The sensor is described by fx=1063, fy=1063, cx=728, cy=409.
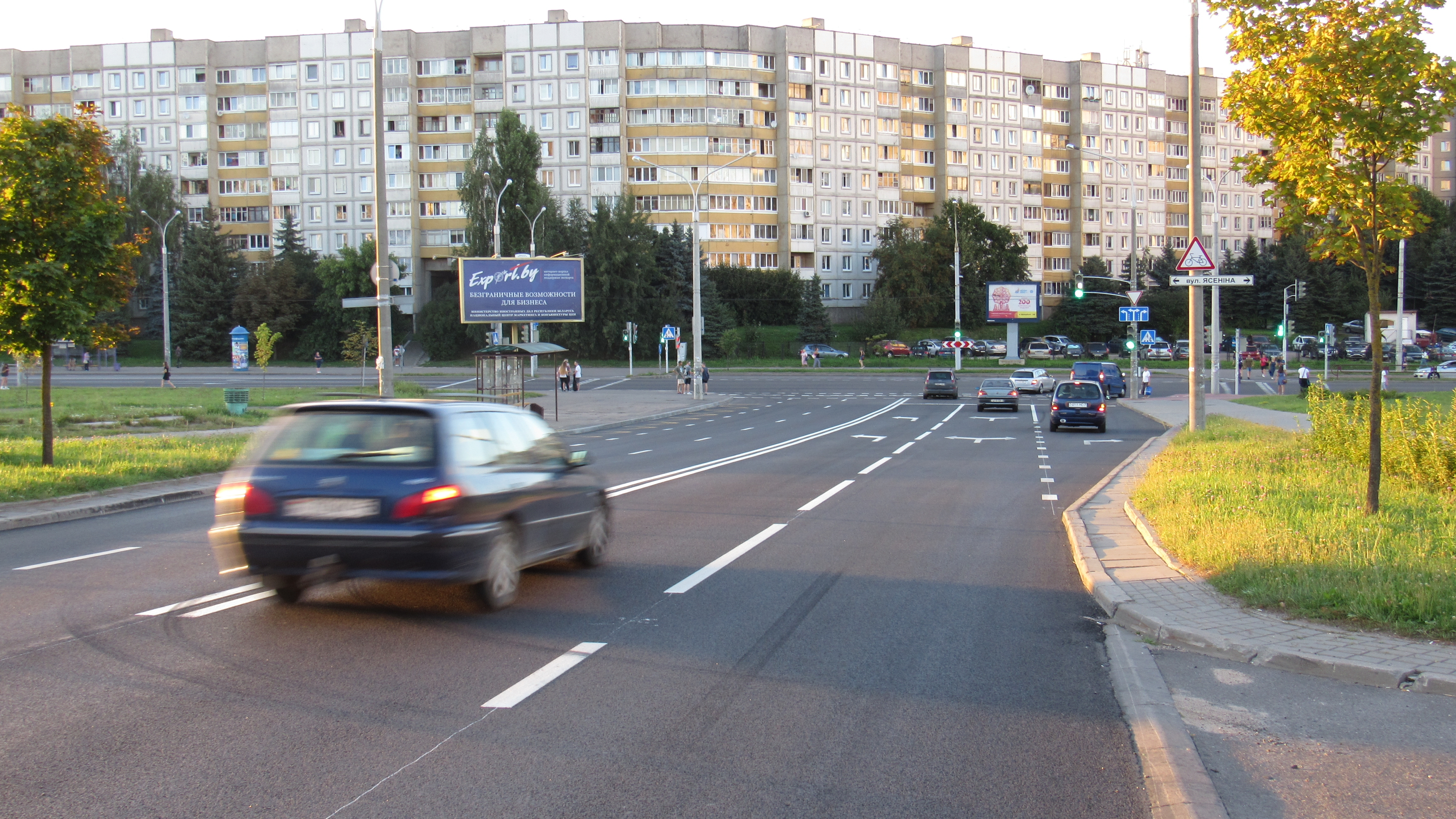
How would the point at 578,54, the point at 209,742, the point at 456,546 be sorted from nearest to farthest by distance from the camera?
the point at 209,742 → the point at 456,546 → the point at 578,54

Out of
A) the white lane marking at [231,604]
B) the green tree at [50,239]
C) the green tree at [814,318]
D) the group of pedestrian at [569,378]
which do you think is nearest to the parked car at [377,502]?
the white lane marking at [231,604]

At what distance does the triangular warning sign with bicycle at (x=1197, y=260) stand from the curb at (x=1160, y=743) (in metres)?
13.1

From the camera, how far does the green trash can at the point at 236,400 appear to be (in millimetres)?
31500

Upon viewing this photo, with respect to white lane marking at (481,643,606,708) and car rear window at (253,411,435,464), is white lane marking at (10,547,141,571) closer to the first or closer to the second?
car rear window at (253,411,435,464)

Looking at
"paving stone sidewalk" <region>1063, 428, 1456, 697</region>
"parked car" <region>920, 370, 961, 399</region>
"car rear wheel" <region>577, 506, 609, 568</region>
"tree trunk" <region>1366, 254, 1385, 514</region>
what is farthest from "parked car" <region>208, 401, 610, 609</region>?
"parked car" <region>920, 370, 961, 399</region>

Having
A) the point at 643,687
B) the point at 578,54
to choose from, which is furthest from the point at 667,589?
the point at 578,54

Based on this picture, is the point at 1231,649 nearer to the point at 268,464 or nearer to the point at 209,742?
the point at 209,742

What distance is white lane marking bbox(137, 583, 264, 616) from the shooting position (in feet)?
24.5

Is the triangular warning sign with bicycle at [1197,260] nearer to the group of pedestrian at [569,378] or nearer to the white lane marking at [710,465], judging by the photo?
the white lane marking at [710,465]

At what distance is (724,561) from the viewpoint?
9.70 meters

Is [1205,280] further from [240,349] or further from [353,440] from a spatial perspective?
[240,349]

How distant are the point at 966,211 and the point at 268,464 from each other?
3418 inches

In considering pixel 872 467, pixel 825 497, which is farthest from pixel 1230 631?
pixel 872 467

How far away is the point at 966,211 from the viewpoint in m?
89.2
